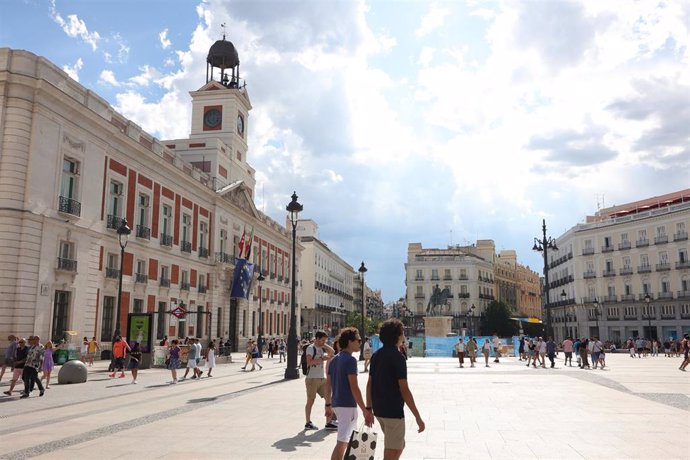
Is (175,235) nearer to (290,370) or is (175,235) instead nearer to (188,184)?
(188,184)

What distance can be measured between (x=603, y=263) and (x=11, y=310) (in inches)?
2566

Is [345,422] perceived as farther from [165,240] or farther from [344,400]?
[165,240]

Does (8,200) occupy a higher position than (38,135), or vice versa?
(38,135)

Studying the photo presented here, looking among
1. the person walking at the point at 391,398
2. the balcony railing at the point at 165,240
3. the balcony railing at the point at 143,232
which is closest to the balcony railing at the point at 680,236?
the balcony railing at the point at 165,240

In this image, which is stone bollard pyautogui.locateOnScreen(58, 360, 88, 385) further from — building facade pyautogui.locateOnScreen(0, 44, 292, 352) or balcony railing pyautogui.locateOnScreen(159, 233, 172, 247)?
balcony railing pyautogui.locateOnScreen(159, 233, 172, 247)

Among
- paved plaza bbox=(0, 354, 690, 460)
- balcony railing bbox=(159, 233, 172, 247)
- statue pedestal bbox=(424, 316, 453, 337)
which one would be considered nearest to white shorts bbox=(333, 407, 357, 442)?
paved plaza bbox=(0, 354, 690, 460)

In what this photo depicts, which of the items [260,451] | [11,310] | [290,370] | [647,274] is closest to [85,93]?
[11,310]

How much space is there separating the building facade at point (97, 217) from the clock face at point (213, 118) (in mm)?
4524

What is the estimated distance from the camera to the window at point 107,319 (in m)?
27.9

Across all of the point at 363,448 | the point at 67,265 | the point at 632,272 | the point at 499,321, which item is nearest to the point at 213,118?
the point at 67,265

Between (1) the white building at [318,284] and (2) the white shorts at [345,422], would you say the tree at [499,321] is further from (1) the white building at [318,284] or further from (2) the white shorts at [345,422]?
(2) the white shorts at [345,422]

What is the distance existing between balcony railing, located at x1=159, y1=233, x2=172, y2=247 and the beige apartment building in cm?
4595

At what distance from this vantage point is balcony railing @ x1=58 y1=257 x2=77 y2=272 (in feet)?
78.9

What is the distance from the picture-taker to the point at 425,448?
7945mm
